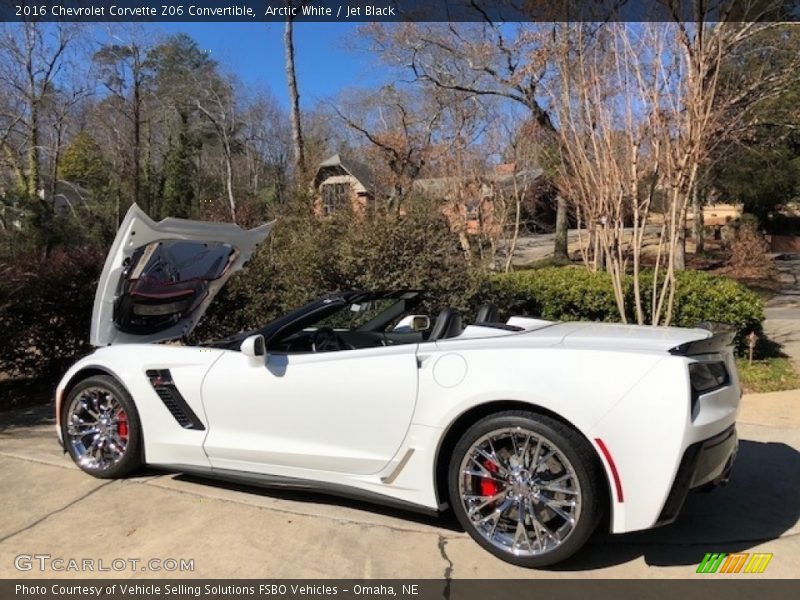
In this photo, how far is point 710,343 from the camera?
10.4ft

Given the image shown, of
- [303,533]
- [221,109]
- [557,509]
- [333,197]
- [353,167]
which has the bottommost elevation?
[303,533]

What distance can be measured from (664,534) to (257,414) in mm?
2387

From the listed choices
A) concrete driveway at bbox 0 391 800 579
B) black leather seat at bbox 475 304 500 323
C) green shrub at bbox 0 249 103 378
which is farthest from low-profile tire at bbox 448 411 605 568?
green shrub at bbox 0 249 103 378

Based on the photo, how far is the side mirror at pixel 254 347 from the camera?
3729 mm

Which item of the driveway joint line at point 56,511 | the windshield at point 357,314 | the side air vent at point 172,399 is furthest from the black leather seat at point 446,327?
the driveway joint line at point 56,511

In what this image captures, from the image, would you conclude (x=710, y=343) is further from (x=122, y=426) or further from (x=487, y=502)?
(x=122, y=426)

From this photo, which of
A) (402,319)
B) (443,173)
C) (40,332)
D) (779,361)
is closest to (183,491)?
(402,319)

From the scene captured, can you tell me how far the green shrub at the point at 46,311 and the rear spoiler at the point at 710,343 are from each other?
6407mm

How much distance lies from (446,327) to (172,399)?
1.86m

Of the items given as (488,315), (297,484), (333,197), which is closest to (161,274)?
(297,484)

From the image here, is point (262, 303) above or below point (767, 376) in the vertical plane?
above

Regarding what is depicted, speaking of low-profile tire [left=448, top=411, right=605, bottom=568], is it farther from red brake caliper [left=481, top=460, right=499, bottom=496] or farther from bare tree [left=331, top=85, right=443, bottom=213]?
bare tree [left=331, top=85, right=443, bottom=213]

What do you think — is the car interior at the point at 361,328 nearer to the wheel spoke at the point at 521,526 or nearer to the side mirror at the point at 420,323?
the side mirror at the point at 420,323
